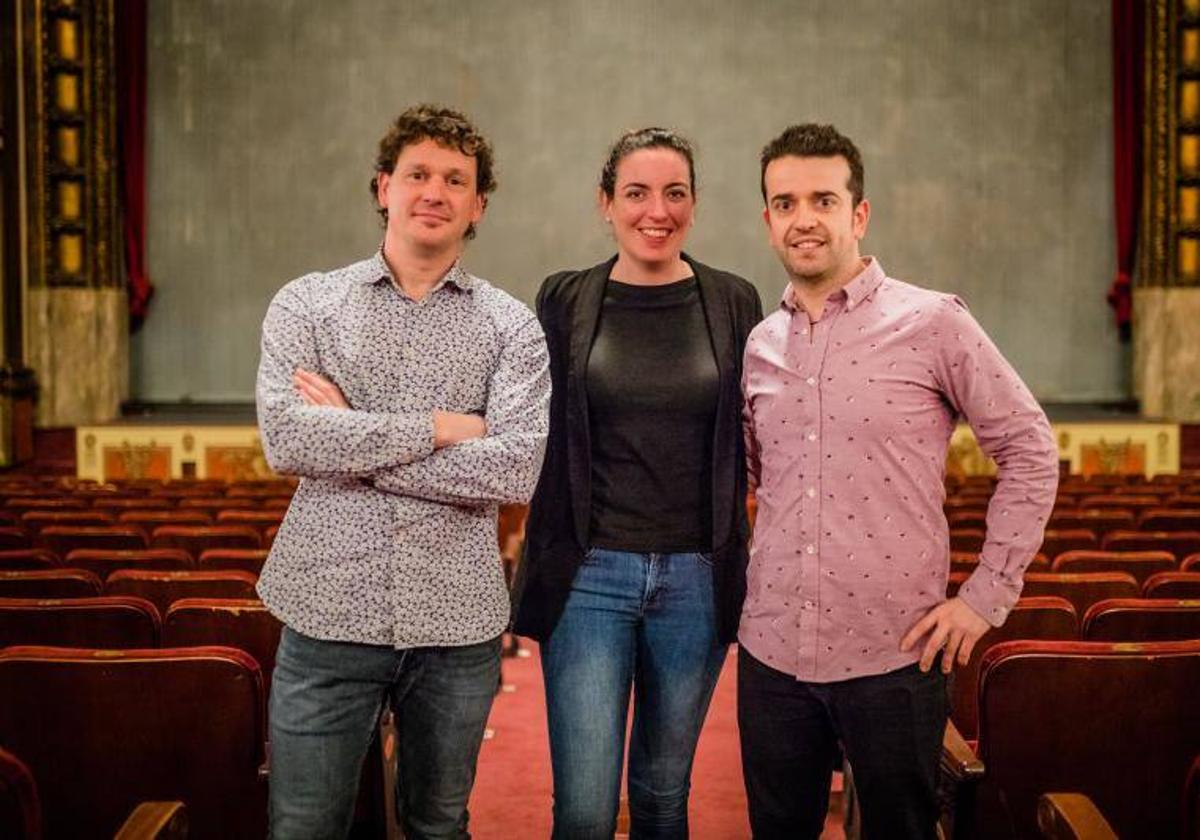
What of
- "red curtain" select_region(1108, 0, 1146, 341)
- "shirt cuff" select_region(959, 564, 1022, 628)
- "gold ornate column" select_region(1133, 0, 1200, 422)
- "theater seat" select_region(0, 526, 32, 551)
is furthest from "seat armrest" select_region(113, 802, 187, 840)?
"red curtain" select_region(1108, 0, 1146, 341)

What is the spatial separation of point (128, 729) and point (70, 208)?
33.2 feet

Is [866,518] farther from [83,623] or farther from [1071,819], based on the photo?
[83,623]

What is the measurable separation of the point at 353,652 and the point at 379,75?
36.3 feet

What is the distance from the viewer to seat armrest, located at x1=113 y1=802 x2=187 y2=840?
1743 mm

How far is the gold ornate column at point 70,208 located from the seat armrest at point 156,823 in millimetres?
10123

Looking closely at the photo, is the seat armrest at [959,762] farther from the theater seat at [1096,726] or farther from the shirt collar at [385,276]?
the shirt collar at [385,276]

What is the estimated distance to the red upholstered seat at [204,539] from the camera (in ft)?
14.9

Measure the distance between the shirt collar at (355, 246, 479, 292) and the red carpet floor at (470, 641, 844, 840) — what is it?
1956mm

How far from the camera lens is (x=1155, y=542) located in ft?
14.9

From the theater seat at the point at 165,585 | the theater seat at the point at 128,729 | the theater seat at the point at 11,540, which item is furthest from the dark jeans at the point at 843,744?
the theater seat at the point at 11,540

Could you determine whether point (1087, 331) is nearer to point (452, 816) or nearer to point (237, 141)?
point (237, 141)

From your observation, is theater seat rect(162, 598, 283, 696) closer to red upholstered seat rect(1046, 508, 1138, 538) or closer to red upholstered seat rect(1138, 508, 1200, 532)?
red upholstered seat rect(1046, 508, 1138, 538)

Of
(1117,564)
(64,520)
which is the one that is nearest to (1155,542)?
(1117,564)

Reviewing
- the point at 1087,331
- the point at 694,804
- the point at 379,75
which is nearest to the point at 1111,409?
the point at 1087,331
